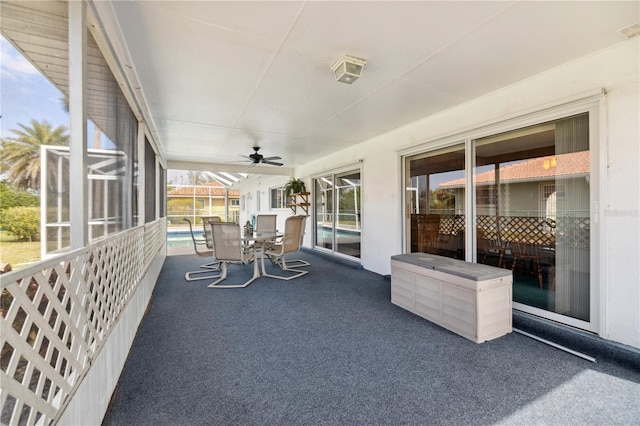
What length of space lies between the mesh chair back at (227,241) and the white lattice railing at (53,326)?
1.84 meters

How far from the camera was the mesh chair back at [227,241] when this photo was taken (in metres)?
3.80

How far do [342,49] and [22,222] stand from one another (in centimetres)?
214

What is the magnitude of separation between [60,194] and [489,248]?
3.73m

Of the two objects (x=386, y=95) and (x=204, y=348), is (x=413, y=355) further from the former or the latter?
(x=386, y=95)

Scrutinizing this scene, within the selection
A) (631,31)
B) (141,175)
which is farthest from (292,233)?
(631,31)

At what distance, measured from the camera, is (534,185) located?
2656 mm

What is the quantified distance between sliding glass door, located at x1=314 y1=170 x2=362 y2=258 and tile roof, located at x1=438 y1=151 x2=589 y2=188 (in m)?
2.80

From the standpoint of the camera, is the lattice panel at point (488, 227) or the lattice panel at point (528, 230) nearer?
the lattice panel at point (528, 230)

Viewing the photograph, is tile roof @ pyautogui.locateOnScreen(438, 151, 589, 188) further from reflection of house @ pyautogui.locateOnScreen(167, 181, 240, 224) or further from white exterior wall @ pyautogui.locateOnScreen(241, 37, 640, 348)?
reflection of house @ pyautogui.locateOnScreen(167, 181, 240, 224)

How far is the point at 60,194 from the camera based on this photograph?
4.17ft

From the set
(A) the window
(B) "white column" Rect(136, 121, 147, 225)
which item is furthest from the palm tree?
(A) the window

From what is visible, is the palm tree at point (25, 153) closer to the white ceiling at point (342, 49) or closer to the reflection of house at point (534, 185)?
the white ceiling at point (342, 49)

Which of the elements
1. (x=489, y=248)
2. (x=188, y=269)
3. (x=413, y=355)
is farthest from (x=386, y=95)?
(x=188, y=269)

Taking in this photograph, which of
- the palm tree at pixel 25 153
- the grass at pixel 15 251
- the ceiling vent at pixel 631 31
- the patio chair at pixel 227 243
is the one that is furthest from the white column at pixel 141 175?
the ceiling vent at pixel 631 31
